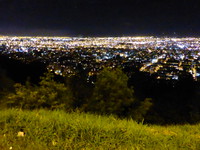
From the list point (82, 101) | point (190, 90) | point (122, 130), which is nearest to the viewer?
point (122, 130)

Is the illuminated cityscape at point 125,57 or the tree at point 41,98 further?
the illuminated cityscape at point 125,57

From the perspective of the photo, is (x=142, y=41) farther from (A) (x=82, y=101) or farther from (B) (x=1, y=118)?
(B) (x=1, y=118)

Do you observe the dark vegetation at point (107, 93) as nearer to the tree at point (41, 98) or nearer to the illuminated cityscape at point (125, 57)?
the tree at point (41, 98)

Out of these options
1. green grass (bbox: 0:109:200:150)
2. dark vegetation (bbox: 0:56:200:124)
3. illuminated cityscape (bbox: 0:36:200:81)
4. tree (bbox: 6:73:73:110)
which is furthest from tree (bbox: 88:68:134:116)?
green grass (bbox: 0:109:200:150)

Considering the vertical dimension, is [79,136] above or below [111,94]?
above

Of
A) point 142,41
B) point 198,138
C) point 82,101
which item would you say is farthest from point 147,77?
point 142,41

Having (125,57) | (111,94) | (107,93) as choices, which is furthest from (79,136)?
(125,57)

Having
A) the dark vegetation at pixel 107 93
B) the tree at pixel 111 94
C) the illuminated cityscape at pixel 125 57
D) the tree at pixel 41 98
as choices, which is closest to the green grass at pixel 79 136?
the dark vegetation at pixel 107 93

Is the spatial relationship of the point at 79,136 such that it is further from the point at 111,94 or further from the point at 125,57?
the point at 125,57
